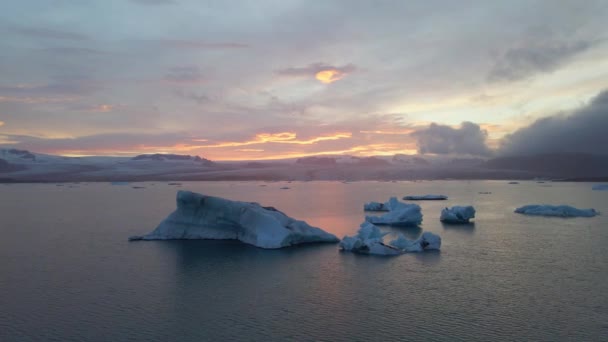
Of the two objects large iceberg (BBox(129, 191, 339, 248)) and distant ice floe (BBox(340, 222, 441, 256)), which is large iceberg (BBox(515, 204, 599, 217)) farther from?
large iceberg (BBox(129, 191, 339, 248))

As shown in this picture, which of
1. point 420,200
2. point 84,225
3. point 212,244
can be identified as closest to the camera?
point 212,244

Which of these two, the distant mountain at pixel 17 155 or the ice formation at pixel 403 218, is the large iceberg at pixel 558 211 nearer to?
the ice formation at pixel 403 218

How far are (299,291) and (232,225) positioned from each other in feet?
29.1

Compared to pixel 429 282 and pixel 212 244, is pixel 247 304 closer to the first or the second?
pixel 429 282

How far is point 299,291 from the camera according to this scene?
1263cm

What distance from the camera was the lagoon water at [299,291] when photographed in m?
9.77

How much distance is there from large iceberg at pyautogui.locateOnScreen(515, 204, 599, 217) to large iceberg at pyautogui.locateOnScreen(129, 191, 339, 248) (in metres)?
19.8

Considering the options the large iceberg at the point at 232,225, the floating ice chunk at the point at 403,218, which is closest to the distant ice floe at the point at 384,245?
the large iceberg at the point at 232,225

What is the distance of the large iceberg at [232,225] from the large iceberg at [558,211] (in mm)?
19807

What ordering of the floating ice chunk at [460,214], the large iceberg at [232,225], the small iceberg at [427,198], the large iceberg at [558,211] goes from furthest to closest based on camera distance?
the small iceberg at [427,198] → the large iceberg at [558,211] → the floating ice chunk at [460,214] → the large iceberg at [232,225]

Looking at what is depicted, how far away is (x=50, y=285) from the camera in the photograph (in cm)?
1345

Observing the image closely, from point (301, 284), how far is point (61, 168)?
13151 centimetres

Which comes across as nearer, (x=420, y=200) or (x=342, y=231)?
(x=342, y=231)

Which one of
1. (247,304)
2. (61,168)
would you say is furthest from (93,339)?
(61,168)
